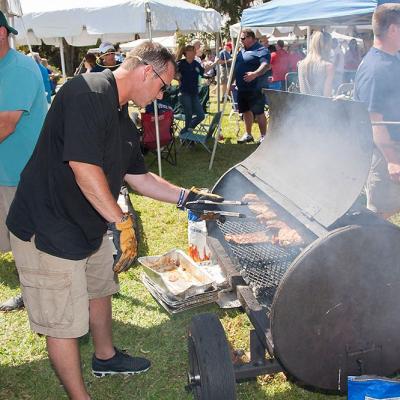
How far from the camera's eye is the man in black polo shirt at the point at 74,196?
205 centimetres

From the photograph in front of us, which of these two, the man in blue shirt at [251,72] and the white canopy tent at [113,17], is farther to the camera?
the man in blue shirt at [251,72]

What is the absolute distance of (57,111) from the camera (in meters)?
2.09

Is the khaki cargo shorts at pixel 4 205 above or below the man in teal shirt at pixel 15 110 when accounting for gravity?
below

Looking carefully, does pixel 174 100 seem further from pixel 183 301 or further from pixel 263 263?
pixel 263 263

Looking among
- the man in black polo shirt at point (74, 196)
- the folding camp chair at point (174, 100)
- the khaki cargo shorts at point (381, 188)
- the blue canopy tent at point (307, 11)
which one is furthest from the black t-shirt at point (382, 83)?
the folding camp chair at point (174, 100)

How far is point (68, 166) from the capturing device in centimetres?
216

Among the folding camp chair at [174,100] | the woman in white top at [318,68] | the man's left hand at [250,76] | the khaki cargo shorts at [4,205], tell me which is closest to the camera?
the khaki cargo shorts at [4,205]

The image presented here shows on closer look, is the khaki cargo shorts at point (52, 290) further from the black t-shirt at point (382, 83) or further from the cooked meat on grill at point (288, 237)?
the black t-shirt at point (382, 83)

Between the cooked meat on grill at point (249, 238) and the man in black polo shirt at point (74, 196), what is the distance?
3.40 feet

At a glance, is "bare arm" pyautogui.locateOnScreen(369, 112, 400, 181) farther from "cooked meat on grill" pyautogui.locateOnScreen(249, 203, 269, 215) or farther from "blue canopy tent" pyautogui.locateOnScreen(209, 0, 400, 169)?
"blue canopy tent" pyautogui.locateOnScreen(209, 0, 400, 169)

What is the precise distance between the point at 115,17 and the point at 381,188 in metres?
4.92

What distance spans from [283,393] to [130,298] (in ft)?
5.24

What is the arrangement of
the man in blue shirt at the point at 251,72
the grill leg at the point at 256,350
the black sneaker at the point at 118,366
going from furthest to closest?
the man in blue shirt at the point at 251,72 < the black sneaker at the point at 118,366 < the grill leg at the point at 256,350

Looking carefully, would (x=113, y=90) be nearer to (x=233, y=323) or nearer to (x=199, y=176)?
(x=233, y=323)
